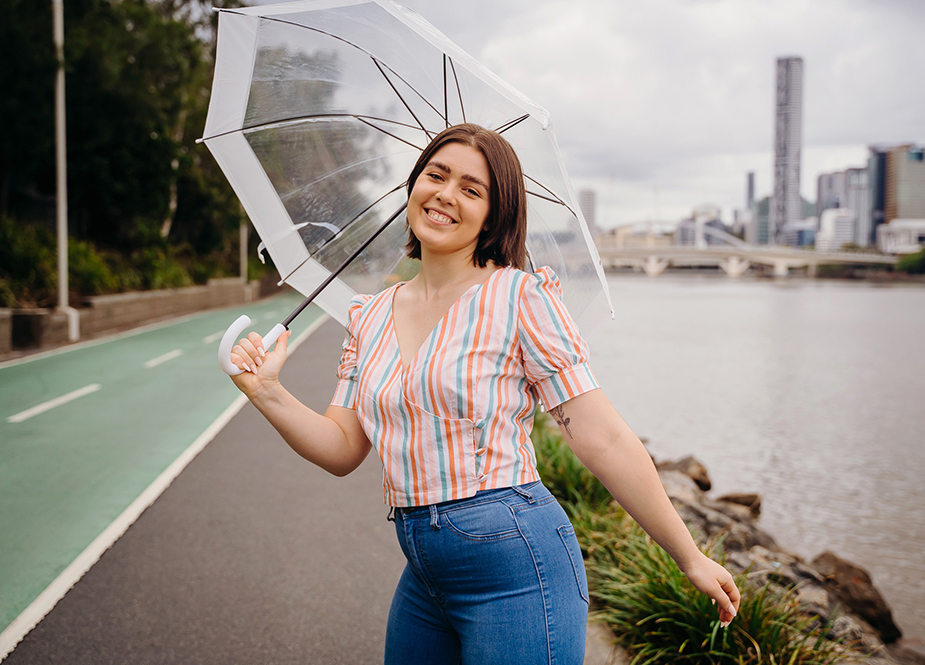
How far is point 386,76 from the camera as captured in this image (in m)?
2.34

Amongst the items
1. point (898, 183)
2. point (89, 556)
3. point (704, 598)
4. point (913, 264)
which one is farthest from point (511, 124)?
point (898, 183)

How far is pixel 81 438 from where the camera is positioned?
6.72m

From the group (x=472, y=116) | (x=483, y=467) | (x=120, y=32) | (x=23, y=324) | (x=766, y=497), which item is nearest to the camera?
(x=483, y=467)

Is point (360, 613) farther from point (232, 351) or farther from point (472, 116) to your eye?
point (472, 116)

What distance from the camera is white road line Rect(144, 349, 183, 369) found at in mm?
11468

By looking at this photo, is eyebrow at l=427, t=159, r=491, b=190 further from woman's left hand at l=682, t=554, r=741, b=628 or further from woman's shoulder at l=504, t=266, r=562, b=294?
woman's left hand at l=682, t=554, r=741, b=628

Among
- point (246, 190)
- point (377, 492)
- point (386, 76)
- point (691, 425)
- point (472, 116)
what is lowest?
point (691, 425)

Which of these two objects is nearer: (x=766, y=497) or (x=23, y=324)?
(x=766, y=497)

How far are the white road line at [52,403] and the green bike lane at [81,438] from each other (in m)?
0.01

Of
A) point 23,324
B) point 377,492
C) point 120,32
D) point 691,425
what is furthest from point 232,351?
point 120,32

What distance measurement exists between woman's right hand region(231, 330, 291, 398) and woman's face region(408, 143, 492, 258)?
424mm

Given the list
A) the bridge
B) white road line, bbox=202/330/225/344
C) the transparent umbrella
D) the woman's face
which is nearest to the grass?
the transparent umbrella

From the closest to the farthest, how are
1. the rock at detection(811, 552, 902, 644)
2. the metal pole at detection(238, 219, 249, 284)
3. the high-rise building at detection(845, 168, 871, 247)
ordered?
1. the rock at detection(811, 552, 902, 644)
2. the metal pole at detection(238, 219, 249, 284)
3. the high-rise building at detection(845, 168, 871, 247)

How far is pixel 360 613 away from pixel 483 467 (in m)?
2.33
